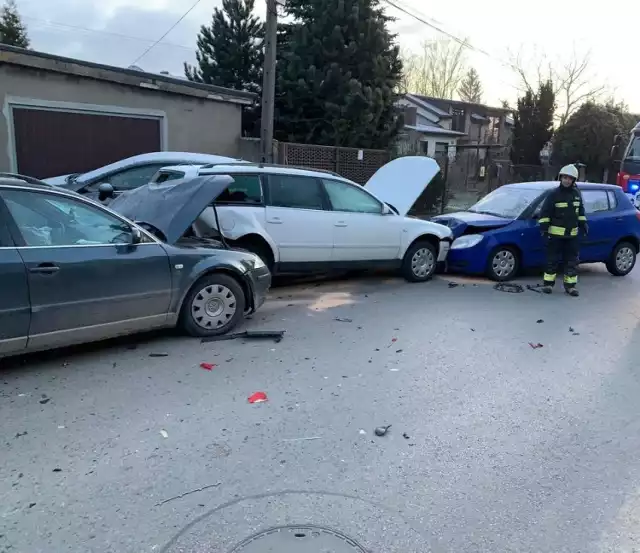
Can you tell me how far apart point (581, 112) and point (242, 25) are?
18.0 meters

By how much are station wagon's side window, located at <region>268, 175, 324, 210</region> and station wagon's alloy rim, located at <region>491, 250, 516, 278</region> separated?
3.03 m

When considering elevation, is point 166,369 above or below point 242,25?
below

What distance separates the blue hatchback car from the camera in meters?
8.91

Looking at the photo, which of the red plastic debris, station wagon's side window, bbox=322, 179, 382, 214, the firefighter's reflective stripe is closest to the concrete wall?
station wagon's side window, bbox=322, 179, 382, 214

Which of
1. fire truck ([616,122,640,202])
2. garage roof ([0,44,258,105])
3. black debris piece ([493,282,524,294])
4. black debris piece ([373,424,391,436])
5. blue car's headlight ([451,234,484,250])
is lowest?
black debris piece ([373,424,391,436])

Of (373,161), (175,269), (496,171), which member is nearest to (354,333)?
(175,269)

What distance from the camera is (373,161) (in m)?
16.0

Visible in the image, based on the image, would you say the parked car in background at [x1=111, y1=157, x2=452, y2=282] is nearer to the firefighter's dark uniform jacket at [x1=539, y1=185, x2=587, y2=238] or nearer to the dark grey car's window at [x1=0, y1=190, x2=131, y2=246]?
the dark grey car's window at [x1=0, y1=190, x2=131, y2=246]


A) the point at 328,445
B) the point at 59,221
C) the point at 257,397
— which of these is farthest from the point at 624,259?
the point at 59,221

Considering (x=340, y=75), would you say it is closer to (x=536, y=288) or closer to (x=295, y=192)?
(x=295, y=192)

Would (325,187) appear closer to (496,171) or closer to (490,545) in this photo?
(490,545)

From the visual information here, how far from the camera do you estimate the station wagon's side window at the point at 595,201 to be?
959cm

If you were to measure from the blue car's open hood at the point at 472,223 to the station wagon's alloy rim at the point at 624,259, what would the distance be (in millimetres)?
2490

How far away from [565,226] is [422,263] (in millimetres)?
2156
